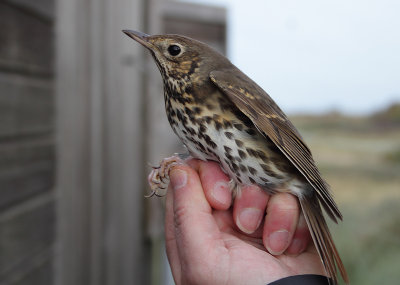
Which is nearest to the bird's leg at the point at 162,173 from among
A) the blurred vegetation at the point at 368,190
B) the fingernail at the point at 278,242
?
the fingernail at the point at 278,242

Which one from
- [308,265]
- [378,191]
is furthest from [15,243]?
[378,191]

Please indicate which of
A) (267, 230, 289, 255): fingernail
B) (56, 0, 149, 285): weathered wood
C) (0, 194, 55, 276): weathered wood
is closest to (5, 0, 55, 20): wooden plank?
(56, 0, 149, 285): weathered wood

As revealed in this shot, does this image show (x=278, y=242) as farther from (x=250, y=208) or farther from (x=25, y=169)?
(x=25, y=169)

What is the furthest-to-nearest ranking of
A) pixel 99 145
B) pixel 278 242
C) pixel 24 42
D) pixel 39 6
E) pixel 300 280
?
pixel 99 145 → pixel 39 6 → pixel 24 42 → pixel 278 242 → pixel 300 280

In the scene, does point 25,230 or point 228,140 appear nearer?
point 228,140

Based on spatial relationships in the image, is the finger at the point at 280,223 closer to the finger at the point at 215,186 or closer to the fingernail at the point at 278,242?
the fingernail at the point at 278,242

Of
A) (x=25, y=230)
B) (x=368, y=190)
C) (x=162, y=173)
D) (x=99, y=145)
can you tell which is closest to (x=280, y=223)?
(x=162, y=173)

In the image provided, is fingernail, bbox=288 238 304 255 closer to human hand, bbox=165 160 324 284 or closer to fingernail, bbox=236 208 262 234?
human hand, bbox=165 160 324 284
